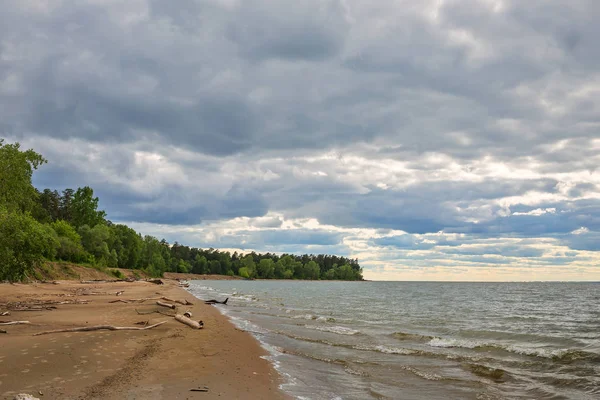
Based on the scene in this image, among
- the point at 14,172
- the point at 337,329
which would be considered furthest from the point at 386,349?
the point at 14,172

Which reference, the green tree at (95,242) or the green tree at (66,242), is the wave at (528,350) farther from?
the green tree at (95,242)

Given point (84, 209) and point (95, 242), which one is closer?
point (95, 242)

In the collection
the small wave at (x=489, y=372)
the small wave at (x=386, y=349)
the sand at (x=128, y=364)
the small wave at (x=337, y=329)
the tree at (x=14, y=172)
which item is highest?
the tree at (x=14, y=172)

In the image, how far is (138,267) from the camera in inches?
5723

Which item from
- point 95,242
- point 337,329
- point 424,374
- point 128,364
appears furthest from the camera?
point 95,242

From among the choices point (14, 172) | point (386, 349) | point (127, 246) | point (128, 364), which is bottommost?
point (386, 349)

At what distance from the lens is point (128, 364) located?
11.8 m

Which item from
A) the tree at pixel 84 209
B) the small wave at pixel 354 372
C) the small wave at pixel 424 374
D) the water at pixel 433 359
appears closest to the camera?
the water at pixel 433 359

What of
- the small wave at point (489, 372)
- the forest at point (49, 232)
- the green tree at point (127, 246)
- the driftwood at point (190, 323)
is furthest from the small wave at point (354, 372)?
the green tree at point (127, 246)

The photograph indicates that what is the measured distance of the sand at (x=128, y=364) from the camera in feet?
30.3

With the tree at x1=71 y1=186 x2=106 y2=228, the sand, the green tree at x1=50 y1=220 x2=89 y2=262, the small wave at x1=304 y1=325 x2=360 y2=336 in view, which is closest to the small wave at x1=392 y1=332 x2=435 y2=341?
the small wave at x1=304 y1=325 x2=360 y2=336

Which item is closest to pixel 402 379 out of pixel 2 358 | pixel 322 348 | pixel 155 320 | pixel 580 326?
pixel 322 348

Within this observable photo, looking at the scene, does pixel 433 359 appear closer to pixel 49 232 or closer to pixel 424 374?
pixel 424 374

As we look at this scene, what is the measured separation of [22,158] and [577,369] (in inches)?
1176
